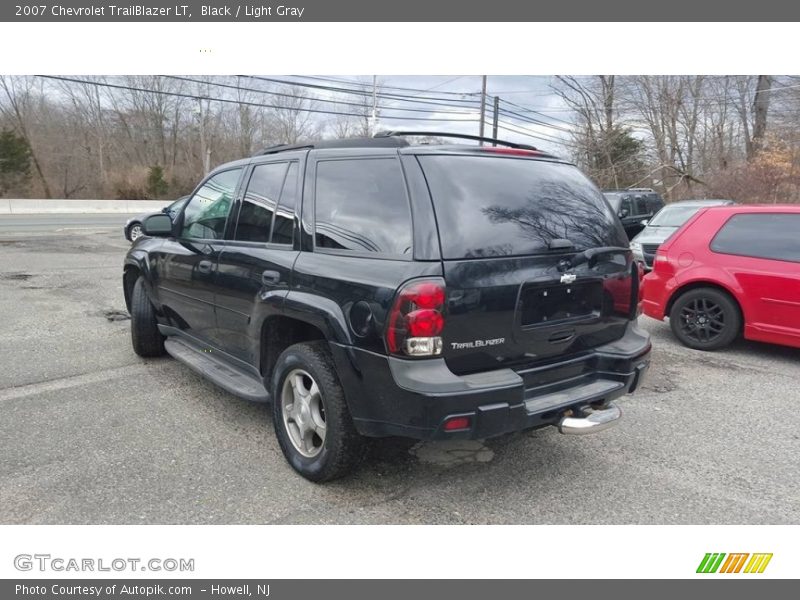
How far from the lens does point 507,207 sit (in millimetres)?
2781

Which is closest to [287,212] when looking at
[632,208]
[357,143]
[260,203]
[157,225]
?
[260,203]

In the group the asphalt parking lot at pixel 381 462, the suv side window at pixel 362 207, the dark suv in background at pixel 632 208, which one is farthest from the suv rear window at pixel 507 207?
the dark suv in background at pixel 632 208

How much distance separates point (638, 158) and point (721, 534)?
28841mm

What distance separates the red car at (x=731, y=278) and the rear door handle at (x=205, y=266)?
488 cm

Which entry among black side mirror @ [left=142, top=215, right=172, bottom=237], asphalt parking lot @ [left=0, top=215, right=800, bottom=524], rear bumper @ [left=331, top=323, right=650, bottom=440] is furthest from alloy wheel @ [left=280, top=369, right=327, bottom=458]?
black side mirror @ [left=142, top=215, right=172, bottom=237]

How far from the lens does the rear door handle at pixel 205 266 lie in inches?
153

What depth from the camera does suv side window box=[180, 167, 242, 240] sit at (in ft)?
13.0

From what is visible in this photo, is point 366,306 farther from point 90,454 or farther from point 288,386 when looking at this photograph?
point 90,454

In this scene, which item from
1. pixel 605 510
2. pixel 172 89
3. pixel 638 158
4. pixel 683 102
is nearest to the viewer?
pixel 605 510

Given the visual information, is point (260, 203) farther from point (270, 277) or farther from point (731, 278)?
point (731, 278)

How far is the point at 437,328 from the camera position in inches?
97.9

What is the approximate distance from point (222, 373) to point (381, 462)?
1.35 metres

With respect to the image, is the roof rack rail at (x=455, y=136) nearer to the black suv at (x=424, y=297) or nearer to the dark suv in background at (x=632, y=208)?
the black suv at (x=424, y=297)

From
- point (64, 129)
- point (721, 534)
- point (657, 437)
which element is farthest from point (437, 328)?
point (64, 129)
